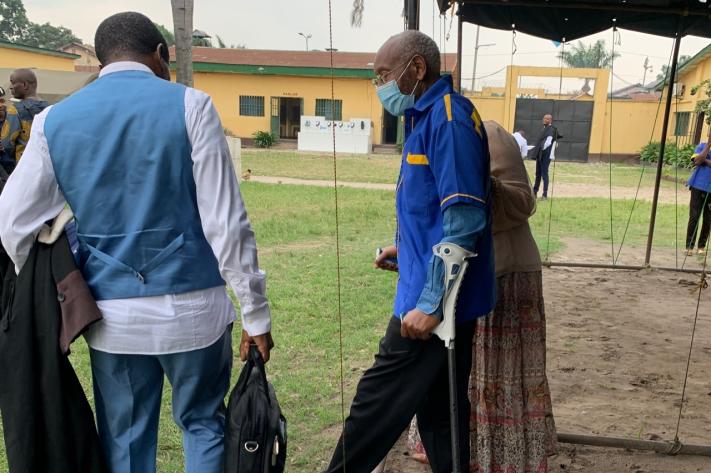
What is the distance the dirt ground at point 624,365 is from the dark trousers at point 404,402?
715mm

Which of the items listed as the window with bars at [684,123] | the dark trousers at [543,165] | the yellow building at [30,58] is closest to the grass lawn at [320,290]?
the dark trousers at [543,165]

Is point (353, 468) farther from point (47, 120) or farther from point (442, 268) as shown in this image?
point (47, 120)

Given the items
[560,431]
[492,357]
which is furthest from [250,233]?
[560,431]

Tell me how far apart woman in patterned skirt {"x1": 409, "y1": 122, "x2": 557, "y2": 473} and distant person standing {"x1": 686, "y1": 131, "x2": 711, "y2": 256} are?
20.4 feet

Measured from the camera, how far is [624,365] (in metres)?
4.25

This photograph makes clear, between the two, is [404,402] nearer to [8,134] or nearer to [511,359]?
[511,359]

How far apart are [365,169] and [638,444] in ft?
54.1

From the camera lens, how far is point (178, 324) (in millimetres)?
1834

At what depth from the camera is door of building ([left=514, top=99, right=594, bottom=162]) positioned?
81.9 ft

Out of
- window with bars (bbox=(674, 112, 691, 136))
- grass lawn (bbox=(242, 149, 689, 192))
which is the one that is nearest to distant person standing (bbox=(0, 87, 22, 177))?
grass lawn (bbox=(242, 149, 689, 192))

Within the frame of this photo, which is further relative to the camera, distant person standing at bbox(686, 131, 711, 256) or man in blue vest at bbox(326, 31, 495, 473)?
distant person standing at bbox(686, 131, 711, 256)

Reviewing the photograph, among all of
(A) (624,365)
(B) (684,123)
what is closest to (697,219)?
(A) (624,365)

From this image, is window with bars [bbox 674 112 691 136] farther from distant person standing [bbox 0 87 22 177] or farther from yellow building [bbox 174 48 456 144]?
distant person standing [bbox 0 87 22 177]

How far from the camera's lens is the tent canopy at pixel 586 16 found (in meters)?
4.80
